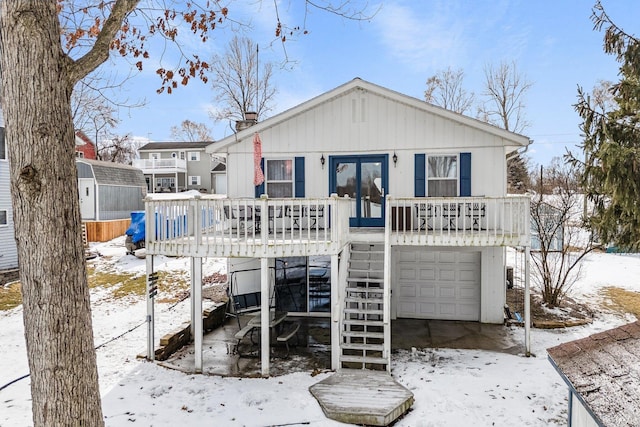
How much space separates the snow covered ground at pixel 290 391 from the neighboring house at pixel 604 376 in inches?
84.0

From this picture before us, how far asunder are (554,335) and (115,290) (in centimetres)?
1302

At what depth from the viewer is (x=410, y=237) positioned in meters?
8.64

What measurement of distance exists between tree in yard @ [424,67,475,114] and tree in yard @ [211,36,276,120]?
1110 centimetres

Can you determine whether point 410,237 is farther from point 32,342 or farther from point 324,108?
point 32,342

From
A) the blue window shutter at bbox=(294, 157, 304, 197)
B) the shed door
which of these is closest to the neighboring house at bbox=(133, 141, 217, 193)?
the shed door

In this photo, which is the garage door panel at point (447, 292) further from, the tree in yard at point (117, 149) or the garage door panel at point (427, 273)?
the tree in yard at point (117, 149)

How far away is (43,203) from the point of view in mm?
2990

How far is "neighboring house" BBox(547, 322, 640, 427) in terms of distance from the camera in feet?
9.25

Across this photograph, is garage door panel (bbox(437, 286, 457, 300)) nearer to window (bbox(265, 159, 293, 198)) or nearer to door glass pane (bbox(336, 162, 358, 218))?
door glass pane (bbox(336, 162, 358, 218))

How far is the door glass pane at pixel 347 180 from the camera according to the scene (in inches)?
417

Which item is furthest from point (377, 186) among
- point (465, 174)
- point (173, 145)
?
point (173, 145)

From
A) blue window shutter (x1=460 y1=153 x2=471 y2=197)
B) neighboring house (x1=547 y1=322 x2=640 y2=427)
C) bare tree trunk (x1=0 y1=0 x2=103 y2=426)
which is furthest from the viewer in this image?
blue window shutter (x1=460 y1=153 x2=471 y2=197)

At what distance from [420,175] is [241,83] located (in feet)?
57.6

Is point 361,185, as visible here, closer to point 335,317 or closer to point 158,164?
point 335,317
